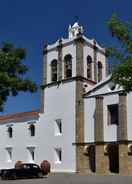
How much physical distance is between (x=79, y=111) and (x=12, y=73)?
29.5 metres

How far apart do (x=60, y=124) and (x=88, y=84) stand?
5462 mm

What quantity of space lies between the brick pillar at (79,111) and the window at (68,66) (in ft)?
4.64

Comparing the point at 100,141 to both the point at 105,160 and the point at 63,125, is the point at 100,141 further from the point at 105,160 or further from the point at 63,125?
the point at 63,125

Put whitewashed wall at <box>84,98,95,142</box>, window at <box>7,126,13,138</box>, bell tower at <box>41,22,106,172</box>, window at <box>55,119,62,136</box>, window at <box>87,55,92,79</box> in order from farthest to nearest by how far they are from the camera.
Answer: window at <box>7,126,13,138</box> → window at <box>87,55,92,79</box> → window at <box>55,119,62,136</box> → bell tower at <box>41,22,106,172</box> → whitewashed wall at <box>84,98,95,142</box>

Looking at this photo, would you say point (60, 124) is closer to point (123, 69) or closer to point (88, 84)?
point (88, 84)

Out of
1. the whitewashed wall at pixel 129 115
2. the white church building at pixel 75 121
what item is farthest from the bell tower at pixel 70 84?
the whitewashed wall at pixel 129 115

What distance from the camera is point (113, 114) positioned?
4400cm

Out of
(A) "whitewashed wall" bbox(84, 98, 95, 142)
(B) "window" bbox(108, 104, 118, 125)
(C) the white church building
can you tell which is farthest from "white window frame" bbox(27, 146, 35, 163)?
(B) "window" bbox(108, 104, 118, 125)

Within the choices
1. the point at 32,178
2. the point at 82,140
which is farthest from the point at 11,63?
the point at 82,140

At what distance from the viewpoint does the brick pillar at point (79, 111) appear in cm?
4522

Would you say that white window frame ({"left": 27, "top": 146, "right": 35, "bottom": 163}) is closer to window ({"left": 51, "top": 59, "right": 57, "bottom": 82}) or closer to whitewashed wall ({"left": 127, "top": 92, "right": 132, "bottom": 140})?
window ({"left": 51, "top": 59, "right": 57, "bottom": 82})

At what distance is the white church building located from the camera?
4322 cm

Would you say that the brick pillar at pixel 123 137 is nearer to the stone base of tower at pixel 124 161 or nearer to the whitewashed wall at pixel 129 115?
the stone base of tower at pixel 124 161

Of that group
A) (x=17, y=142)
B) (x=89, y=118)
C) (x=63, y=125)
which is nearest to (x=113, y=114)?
(x=89, y=118)
